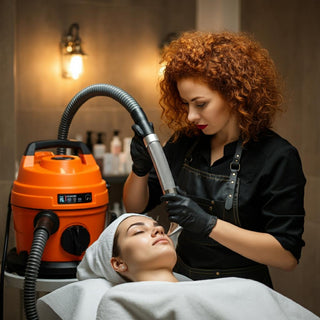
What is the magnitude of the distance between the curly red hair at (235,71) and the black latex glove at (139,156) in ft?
0.86

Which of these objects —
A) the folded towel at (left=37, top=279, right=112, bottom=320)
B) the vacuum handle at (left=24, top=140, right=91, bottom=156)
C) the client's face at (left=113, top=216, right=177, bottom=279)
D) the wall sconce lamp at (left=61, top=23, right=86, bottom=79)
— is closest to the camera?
the folded towel at (left=37, top=279, right=112, bottom=320)

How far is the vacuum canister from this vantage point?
200cm

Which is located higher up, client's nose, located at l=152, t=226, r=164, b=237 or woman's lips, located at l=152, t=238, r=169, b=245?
client's nose, located at l=152, t=226, r=164, b=237

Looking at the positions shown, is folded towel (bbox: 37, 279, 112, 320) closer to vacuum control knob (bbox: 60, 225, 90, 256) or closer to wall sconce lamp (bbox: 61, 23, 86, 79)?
vacuum control knob (bbox: 60, 225, 90, 256)

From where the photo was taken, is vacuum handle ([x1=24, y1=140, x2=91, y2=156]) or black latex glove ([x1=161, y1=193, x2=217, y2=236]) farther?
vacuum handle ([x1=24, y1=140, x2=91, y2=156])

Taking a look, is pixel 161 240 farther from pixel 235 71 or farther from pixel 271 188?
pixel 235 71

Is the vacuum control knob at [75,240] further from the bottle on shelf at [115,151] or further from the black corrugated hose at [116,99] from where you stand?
the bottle on shelf at [115,151]

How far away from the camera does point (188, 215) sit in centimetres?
180

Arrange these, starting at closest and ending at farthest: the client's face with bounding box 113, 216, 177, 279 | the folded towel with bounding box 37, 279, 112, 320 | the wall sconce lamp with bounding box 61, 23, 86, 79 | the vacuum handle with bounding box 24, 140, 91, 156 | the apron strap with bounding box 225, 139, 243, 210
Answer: the folded towel with bounding box 37, 279, 112, 320
the client's face with bounding box 113, 216, 177, 279
the apron strap with bounding box 225, 139, 243, 210
the vacuum handle with bounding box 24, 140, 91, 156
the wall sconce lamp with bounding box 61, 23, 86, 79

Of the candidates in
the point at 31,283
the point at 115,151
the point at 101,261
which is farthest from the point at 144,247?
the point at 115,151

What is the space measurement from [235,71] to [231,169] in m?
0.35

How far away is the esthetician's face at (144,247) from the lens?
1.85 m

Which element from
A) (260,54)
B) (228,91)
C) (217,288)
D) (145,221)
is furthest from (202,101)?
(217,288)

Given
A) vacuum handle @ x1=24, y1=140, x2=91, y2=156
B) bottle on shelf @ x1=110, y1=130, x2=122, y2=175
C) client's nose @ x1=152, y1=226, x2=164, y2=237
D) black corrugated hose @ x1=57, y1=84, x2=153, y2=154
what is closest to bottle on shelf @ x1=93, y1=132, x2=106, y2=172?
bottle on shelf @ x1=110, y1=130, x2=122, y2=175
